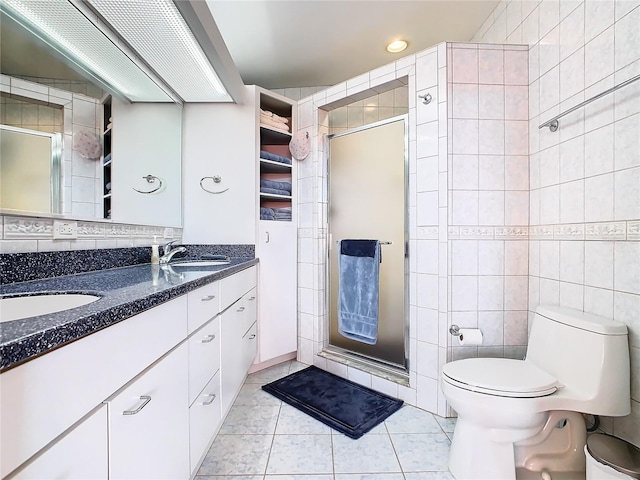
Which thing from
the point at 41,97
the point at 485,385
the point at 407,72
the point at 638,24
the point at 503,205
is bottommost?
the point at 485,385

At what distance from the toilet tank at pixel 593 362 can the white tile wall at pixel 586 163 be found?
0.06 metres

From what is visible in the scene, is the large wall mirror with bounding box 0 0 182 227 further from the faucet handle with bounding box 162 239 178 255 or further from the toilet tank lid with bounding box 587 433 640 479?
A: the toilet tank lid with bounding box 587 433 640 479

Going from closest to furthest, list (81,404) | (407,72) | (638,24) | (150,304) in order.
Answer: (81,404) → (150,304) → (638,24) → (407,72)

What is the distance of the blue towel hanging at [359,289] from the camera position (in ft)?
6.72

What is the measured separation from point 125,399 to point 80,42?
5.11 feet

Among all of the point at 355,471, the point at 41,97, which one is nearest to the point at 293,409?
the point at 355,471

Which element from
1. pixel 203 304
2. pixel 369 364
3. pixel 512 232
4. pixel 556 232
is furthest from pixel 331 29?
pixel 369 364

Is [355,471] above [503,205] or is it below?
below

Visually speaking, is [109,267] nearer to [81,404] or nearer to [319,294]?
[81,404]

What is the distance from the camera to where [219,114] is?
219 cm

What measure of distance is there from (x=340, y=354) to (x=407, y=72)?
2.01 meters

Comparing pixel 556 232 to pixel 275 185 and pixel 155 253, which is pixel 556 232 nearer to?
pixel 275 185

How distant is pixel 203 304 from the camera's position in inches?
44.9

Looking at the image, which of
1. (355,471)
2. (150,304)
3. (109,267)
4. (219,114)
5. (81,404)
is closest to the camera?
(81,404)
